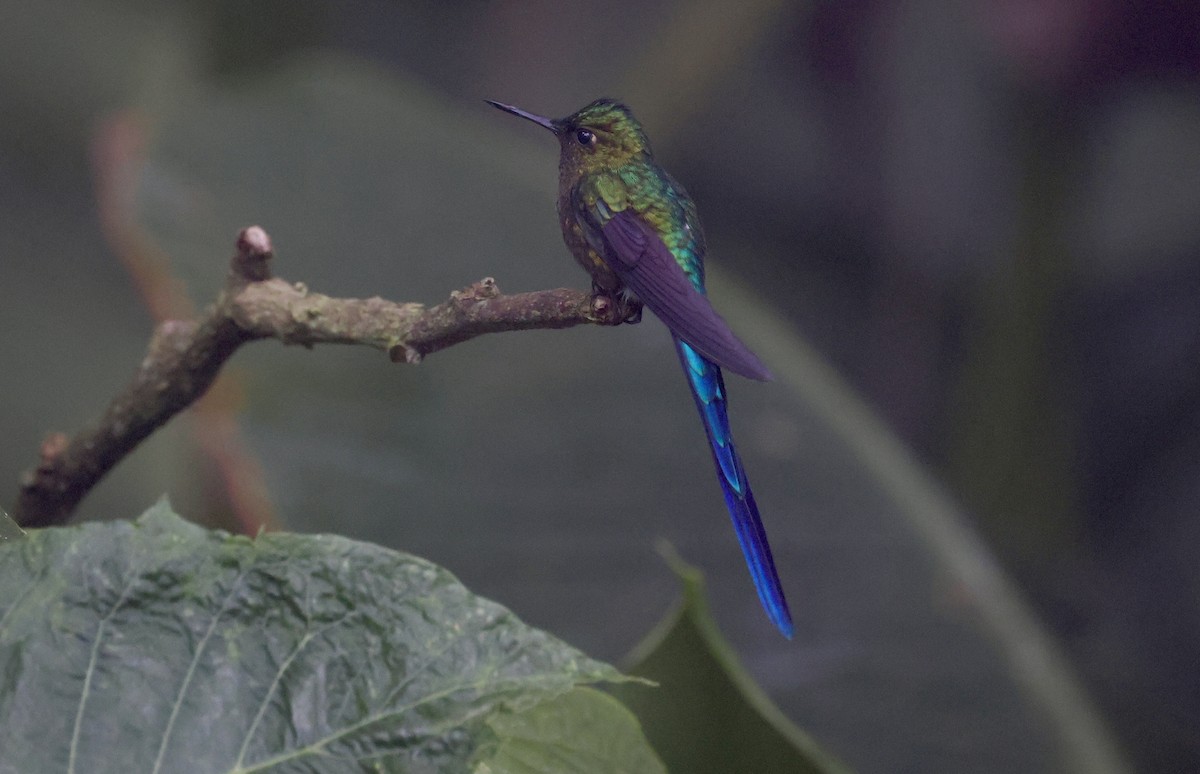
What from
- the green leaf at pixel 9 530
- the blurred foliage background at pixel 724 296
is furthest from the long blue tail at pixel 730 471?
the blurred foliage background at pixel 724 296

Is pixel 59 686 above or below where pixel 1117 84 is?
below

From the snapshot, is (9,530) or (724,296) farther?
(724,296)

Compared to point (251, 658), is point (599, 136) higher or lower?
higher

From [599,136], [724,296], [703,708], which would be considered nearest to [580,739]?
[703,708]

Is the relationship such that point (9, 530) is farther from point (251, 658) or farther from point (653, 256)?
point (653, 256)

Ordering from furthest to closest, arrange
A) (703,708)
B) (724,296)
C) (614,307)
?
(724,296)
(703,708)
(614,307)

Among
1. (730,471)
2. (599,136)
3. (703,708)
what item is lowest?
(703,708)

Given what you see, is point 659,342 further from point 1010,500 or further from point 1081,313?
point 1081,313

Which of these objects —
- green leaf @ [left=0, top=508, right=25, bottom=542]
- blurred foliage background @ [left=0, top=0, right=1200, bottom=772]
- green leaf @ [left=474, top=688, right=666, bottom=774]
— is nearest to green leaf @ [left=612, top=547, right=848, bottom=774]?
green leaf @ [left=474, top=688, right=666, bottom=774]

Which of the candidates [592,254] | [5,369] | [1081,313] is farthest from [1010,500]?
[5,369]
